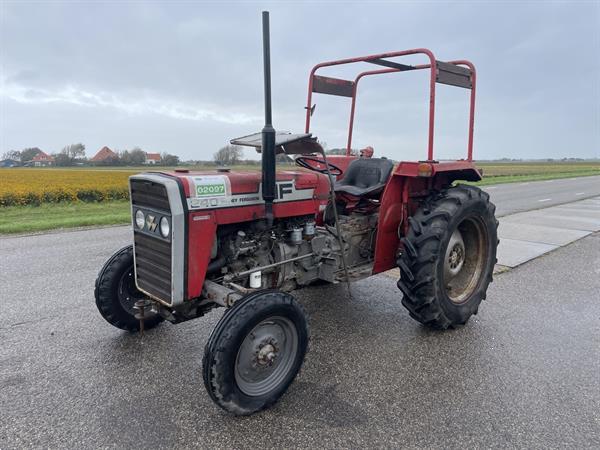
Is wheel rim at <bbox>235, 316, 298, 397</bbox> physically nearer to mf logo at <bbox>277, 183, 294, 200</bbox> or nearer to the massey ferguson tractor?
the massey ferguson tractor

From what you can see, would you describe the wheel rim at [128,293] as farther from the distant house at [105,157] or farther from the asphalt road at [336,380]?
the distant house at [105,157]

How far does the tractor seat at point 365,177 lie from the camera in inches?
147

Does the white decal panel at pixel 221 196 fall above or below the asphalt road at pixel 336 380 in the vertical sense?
above

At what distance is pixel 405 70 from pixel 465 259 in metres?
2.00

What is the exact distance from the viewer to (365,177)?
3.96m

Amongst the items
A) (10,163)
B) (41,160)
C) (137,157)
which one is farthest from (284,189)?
(41,160)

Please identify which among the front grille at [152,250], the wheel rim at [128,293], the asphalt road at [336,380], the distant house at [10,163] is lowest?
the asphalt road at [336,380]

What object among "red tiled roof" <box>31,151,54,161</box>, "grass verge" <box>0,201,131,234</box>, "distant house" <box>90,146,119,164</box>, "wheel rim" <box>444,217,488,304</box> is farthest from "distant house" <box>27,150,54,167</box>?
"wheel rim" <box>444,217,488,304</box>

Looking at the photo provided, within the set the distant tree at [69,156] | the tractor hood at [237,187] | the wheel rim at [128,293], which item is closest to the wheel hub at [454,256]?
the tractor hood at [237,187]

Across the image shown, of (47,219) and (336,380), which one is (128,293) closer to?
(336,380)

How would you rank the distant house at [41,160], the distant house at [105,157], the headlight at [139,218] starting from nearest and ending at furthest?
1. the headlight at [139,218]
2. the distant house at [105,157]
3. the distant house at [41,160]

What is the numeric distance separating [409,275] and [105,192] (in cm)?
1480

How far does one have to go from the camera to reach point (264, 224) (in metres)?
2.95

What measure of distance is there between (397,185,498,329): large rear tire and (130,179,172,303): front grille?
184cm
